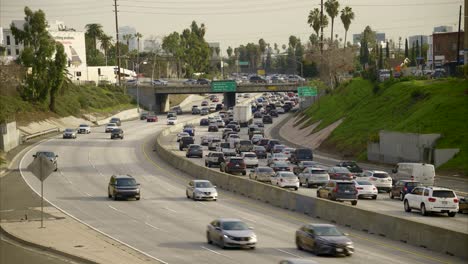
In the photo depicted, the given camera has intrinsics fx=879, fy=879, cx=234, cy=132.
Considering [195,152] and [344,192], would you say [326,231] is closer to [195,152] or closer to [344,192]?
[344,192]

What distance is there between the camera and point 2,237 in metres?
39.2

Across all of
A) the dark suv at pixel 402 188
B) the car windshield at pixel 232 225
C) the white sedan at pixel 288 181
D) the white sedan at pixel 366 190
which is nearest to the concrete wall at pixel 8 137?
the white sedan at pixel 288 181

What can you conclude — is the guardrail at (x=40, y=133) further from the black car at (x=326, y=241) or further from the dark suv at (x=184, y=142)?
the black car at (x=326, y=241)

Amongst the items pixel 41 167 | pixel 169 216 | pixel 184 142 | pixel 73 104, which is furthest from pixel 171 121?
pixel 41 167

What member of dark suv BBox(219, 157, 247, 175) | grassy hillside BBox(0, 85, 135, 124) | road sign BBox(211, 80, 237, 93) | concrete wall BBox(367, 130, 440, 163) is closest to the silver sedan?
dark suv BBox(219, 157, 247, 175)

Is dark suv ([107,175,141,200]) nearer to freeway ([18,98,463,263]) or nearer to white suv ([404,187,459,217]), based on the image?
freeway ([18,98,463,263])

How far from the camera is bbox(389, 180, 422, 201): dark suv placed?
52.8m

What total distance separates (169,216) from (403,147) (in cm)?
3850

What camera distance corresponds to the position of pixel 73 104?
5851 inches

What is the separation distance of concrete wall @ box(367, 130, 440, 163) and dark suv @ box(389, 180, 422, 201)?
22469 millimetres

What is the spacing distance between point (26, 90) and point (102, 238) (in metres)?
95.5

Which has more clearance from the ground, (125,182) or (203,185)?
(125,182)

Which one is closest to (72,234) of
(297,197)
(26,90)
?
(297,197)

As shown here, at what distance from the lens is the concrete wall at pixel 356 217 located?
33.9 m
